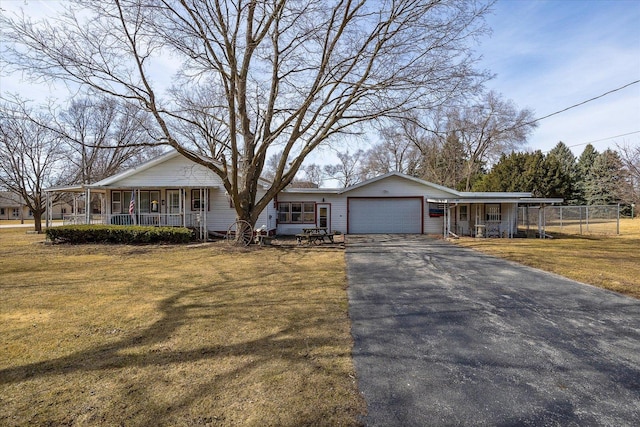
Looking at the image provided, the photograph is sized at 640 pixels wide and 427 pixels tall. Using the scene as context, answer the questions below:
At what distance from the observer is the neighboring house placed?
58.3 ft

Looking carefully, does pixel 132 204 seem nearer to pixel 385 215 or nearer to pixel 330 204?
pixel 330 204

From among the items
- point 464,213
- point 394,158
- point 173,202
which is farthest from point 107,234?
point 394,158

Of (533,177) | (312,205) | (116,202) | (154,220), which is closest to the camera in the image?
(154,220)

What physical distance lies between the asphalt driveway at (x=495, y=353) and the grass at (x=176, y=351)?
0.38 meters

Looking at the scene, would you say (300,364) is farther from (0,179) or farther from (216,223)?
(0,179)

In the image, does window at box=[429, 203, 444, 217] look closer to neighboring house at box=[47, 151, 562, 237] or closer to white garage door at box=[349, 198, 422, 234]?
neighboring house at box=[47, 151, 562, 237]

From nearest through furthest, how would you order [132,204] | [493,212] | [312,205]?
[132,204], [493,212], [312,205]

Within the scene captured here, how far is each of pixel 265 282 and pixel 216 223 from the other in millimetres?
12117

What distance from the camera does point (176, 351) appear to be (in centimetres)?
357

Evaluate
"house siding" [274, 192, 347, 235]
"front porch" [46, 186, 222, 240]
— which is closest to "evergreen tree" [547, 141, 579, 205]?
"house siding" [274, 192, 347, 235]

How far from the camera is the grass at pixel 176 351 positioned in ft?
8.30

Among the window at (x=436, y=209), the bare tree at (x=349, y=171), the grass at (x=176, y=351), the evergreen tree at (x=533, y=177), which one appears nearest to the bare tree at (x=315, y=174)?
the bare tree at (x=349, y=171)

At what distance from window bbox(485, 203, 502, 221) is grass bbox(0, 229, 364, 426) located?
51.5 ft

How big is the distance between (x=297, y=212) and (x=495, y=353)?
1723 centimetres
